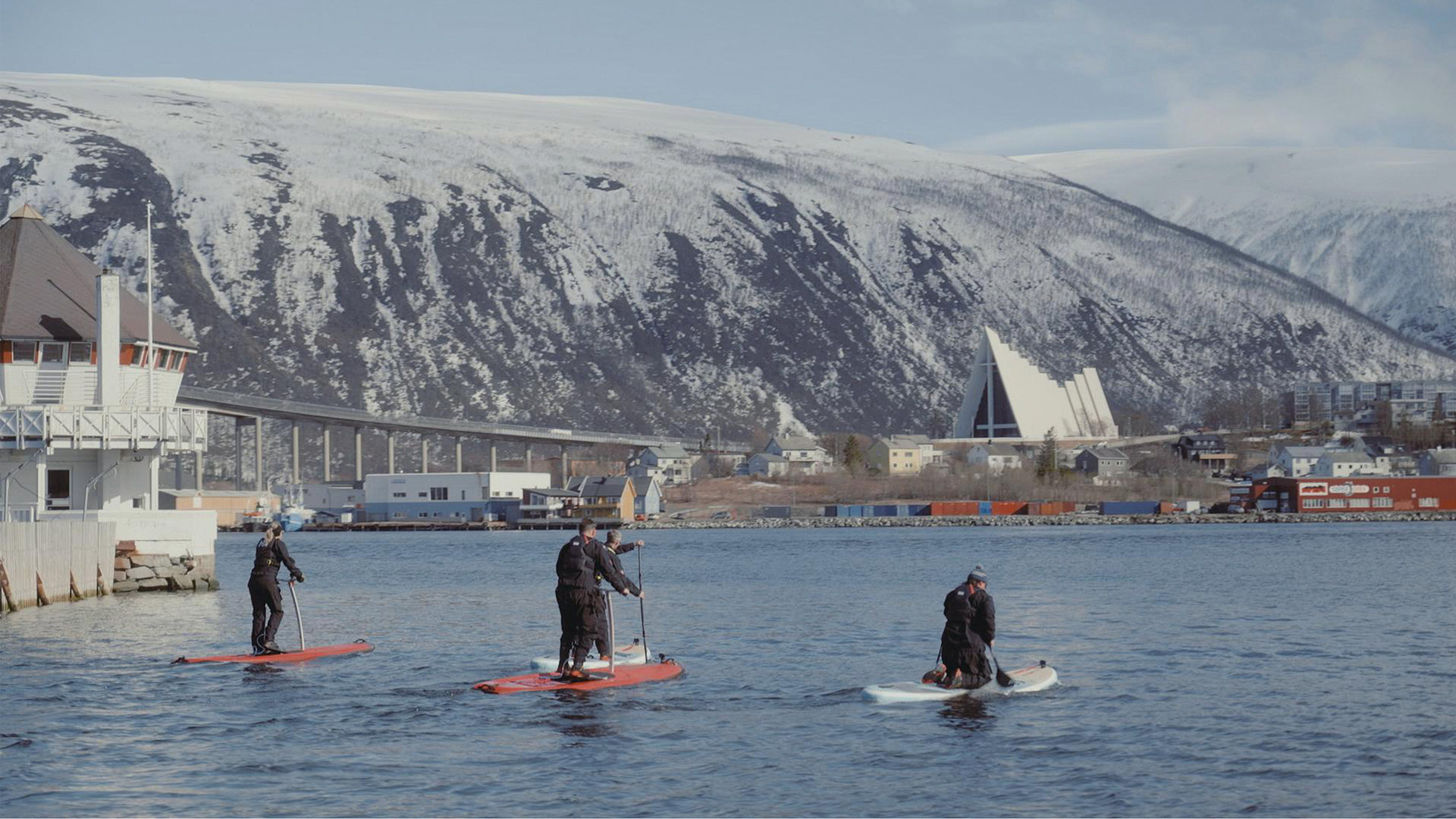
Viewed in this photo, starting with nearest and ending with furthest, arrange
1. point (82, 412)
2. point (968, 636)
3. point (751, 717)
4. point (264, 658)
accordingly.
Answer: point (751, 717)
point (968, 636)
point (264, 658)
point (82, 412)

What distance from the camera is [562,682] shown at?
2947cm

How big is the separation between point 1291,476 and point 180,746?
177557mm

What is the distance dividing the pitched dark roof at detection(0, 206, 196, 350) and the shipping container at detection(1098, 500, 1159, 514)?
5065 inches

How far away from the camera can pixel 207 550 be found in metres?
58.2

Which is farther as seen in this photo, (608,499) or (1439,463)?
Result: (1439,463)

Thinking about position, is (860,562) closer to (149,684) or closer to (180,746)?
(149,684)

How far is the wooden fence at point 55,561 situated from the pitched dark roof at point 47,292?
7.47m

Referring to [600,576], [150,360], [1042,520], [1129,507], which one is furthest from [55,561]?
[1129,507]

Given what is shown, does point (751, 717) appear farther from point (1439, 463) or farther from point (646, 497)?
point (1439, 463)

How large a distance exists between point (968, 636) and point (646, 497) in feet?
494

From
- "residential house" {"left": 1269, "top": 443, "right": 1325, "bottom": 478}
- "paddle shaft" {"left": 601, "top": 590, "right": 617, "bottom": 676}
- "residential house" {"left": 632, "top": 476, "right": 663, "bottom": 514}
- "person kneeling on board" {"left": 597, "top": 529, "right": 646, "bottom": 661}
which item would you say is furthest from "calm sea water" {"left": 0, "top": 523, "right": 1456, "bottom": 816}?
"residential house" {"left": 1269, "top": 443, "right": 1325, "bottom": 478}

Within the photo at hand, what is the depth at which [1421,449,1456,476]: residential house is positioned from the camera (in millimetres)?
185500

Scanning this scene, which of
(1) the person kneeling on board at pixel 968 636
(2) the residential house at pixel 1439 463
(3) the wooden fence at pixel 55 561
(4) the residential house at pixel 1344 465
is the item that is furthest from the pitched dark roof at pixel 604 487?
(1) the person kneeling on board at pixel 968 636

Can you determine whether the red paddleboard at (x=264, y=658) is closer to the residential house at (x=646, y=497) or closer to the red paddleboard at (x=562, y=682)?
the red paddleboard at (x=562, y=682)
